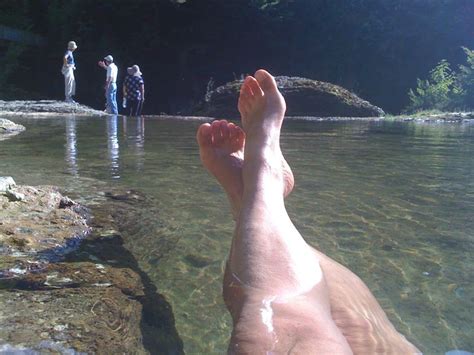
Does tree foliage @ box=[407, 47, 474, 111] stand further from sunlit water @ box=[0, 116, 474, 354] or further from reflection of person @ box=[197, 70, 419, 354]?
reflection of person @ box=[197, 70, 419, 354]

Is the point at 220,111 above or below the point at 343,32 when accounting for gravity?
below

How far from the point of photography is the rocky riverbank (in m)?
1.45

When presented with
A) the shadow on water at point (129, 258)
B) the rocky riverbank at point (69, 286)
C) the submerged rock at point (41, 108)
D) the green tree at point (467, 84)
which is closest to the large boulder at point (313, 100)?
the submerged rock at point (41, 108)

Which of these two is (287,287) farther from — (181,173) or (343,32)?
(343,32)

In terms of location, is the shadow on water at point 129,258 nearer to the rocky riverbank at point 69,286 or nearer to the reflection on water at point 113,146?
the rocky riverbank at point 69,286

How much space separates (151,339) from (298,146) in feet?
14.6

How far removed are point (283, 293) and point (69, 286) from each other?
71cm

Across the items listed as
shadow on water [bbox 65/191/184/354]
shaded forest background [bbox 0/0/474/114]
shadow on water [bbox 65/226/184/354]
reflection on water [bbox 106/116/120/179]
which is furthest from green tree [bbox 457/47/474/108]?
shadow on water [bbox 65/226/184/354]

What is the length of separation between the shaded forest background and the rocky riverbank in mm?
17376

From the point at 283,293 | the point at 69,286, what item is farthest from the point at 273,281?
the point at 69,286

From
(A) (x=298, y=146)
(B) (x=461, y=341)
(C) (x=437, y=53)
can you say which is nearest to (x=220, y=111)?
(A) (x=298, y=146)

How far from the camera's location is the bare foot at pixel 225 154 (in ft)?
7.31

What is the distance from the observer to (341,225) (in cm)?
269

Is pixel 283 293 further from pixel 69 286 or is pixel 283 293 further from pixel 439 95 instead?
pixel 439 95
